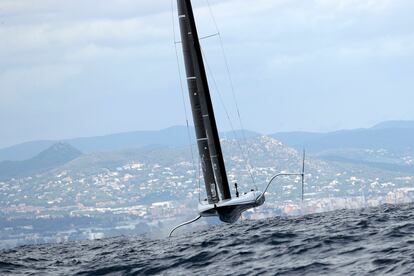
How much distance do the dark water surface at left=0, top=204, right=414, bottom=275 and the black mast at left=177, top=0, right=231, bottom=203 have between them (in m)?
4.61

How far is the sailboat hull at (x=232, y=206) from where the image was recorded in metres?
54.9

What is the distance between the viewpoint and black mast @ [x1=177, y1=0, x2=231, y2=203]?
57.7 meters

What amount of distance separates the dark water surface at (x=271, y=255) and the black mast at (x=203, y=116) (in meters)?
4.61

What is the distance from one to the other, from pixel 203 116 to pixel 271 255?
19.3 meters

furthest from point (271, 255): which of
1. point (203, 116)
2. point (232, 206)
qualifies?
point (203, 116)

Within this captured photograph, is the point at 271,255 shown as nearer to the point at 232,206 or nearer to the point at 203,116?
the point at 232,206

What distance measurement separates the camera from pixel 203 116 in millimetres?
57875

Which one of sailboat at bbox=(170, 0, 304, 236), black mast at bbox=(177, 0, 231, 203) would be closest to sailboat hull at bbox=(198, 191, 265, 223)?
sailboat at bbox=(170, 0, 304, 236)

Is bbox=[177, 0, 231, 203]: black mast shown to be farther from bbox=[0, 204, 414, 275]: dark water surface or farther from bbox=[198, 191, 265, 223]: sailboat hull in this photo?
bbox=[0, 204, 414, 275]: dark water surface

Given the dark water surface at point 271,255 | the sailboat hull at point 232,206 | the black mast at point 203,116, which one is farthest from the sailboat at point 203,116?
the dark water surface at point 271,255

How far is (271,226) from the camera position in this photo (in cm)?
5591

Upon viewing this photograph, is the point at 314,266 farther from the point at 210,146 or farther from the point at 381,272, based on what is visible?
the point at 210,146

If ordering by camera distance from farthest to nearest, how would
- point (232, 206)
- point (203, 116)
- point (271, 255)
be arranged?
point (203, 116)
point (232, 206)
point (271, 255)

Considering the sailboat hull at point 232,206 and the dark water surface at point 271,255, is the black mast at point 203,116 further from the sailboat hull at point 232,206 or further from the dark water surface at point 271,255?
the dark water surface at point 271,255
